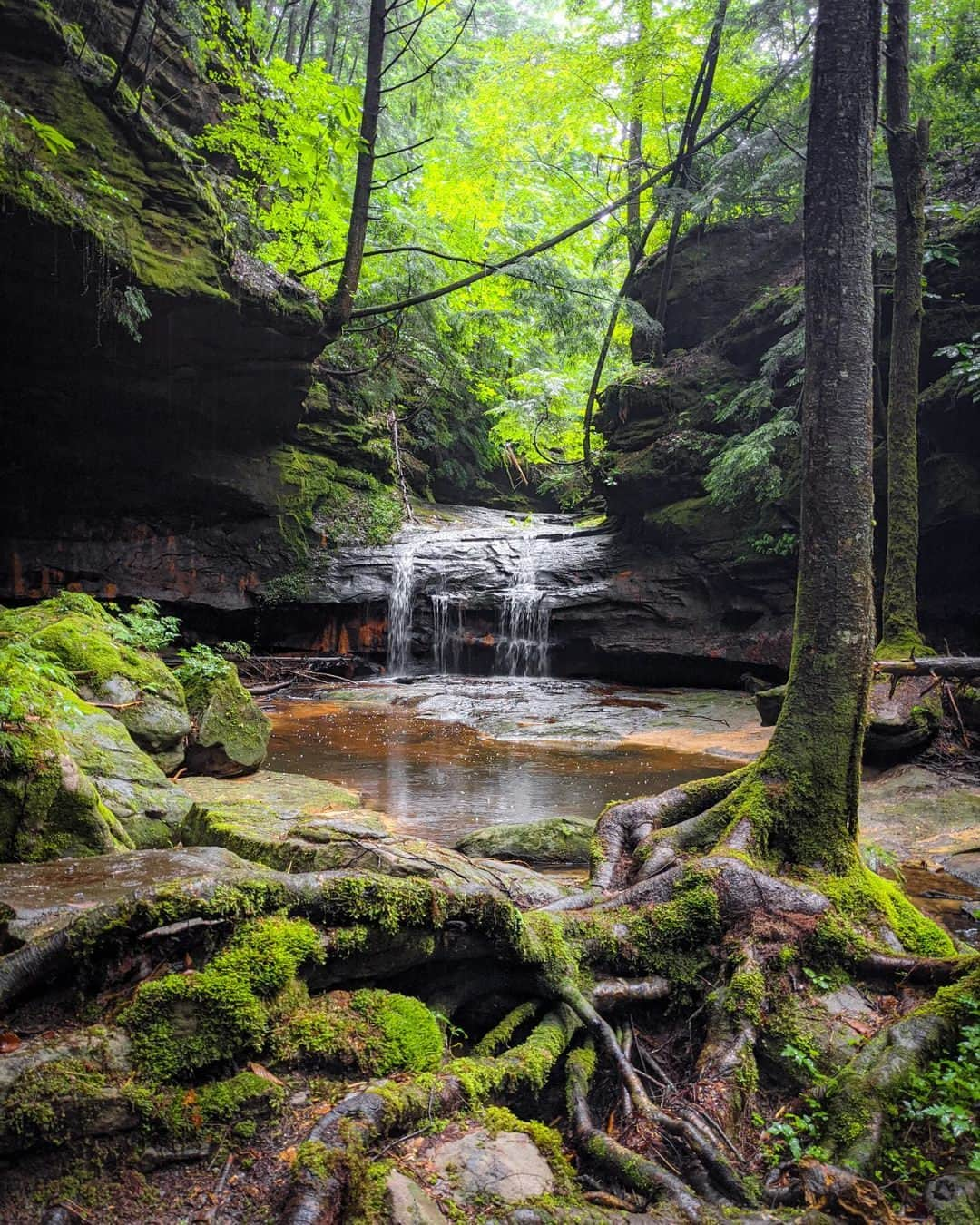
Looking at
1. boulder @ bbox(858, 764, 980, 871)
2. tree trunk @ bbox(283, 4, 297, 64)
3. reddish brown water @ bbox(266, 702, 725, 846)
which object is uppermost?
tree trunk @ bbox(283, 4, 297, 64)

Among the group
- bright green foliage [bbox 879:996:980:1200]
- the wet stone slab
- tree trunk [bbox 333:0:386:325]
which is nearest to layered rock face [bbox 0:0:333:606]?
tree trunk [bbox 333:0:386:325]

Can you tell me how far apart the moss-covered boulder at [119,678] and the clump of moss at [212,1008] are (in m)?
4.38

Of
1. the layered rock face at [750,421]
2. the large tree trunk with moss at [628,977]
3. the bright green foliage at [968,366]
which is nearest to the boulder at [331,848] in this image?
the large tree trunk with moss at [628,977]

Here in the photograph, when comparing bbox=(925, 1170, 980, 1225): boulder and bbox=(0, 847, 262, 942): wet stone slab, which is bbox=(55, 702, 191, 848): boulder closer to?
bbox=(0, 847, 262, 942): wet stone slab

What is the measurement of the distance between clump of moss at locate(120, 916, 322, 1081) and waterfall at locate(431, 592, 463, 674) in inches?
542

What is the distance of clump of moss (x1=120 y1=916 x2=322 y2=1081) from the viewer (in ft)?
6.66

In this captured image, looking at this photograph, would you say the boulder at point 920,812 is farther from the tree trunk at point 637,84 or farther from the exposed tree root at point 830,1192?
the tree trunk at point 637,84

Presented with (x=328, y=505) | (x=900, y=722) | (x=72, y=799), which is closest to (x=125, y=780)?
(x=72, y=799)

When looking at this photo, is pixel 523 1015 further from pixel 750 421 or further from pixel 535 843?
pixel 750 421

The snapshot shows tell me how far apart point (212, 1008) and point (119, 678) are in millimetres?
5130

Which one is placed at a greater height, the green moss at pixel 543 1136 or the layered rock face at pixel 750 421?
the layered rock face at pixel 750 421

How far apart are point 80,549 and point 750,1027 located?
1542cm

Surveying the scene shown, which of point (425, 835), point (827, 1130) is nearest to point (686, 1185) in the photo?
point (827, 1130)

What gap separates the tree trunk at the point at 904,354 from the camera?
31.3 ft
